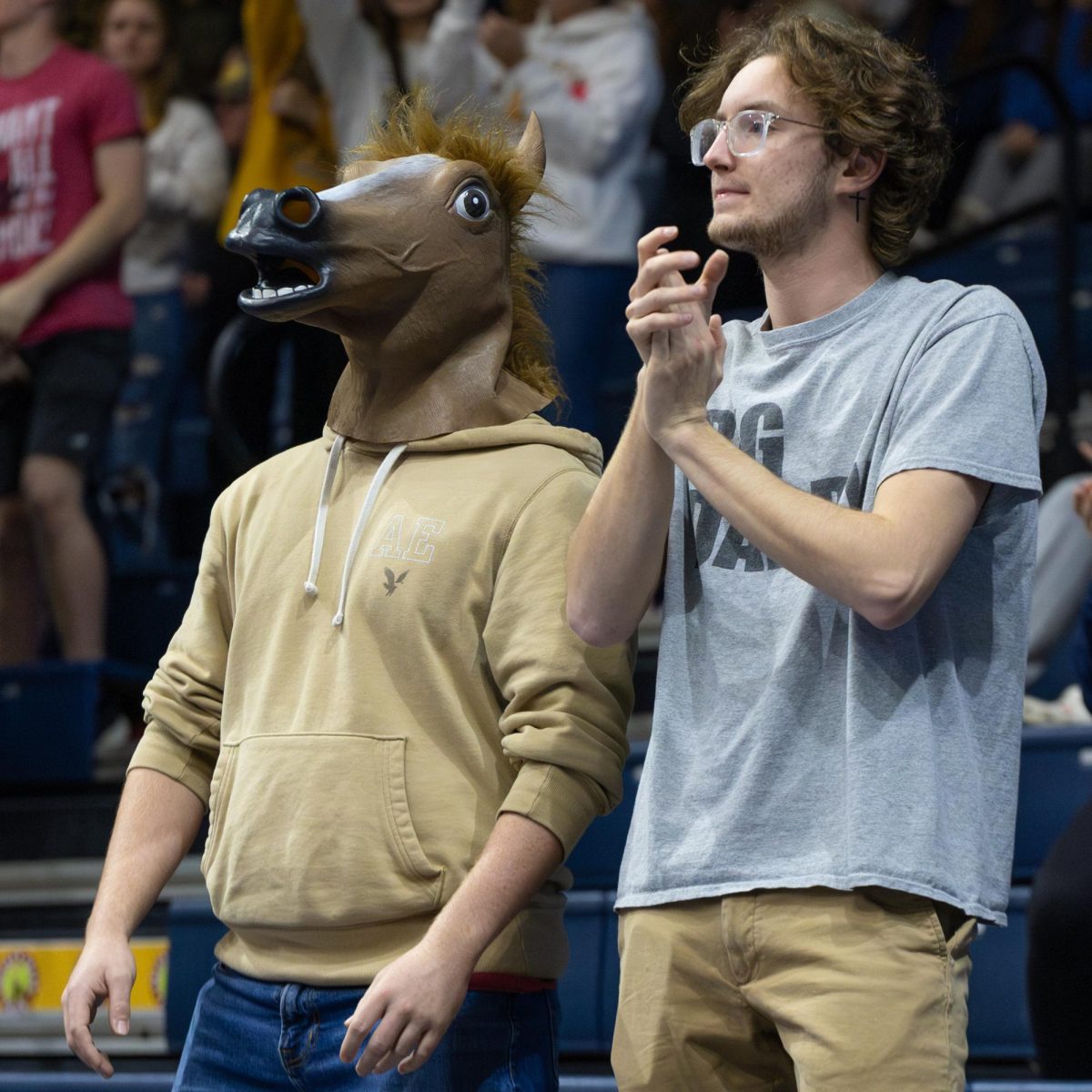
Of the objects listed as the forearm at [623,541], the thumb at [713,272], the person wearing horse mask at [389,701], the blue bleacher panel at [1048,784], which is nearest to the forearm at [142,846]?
the person wearing horse mask at [389,701]

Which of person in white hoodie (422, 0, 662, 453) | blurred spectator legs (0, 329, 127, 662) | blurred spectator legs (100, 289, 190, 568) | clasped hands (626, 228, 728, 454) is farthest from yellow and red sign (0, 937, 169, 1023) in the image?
clasped hands (626, 228, 728, 454)

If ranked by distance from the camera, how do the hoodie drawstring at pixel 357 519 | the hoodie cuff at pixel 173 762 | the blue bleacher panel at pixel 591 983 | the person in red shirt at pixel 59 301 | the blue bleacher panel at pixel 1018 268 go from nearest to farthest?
the hoodie drawstring at pixel 357 519 < the hoodie cuff at pixel 173 762 < the blue bleacher panel at pixel 591 983 < the person in red shirt at pixel 59 301 < the blue bleacher panel at pixel 1018 268

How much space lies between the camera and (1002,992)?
9.84ft

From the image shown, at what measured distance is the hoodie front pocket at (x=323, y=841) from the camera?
1.73 m

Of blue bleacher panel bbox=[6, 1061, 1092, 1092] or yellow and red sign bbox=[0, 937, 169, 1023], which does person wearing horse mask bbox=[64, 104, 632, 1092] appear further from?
yellow and red sign bbox=[0, 937, 169, 1023]

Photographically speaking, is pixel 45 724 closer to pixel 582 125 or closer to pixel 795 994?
pixel 582 125

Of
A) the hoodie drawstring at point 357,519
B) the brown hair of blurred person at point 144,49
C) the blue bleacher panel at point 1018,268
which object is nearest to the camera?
the hoodie drawstring at point 357,519

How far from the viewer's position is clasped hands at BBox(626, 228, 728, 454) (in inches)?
64.6

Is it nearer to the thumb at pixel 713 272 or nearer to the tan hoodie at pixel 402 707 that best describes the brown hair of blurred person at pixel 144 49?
the tan hoodie at pixel 402 707

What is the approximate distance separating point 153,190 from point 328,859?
4.37 m

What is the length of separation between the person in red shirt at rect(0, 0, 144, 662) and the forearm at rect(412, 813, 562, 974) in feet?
10.0

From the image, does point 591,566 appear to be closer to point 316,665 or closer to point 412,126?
point 316,665

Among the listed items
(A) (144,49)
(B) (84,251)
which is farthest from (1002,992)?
(A) (144,49)

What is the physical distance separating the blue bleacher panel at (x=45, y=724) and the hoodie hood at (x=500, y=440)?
257 centimetres
